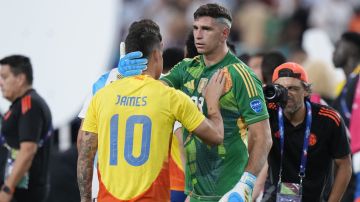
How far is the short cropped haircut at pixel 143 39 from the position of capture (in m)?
7.53

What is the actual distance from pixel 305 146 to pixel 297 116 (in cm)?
26

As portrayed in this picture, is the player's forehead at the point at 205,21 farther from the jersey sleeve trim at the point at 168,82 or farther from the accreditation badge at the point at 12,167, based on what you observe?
the accreditation badge at the point at 12,167

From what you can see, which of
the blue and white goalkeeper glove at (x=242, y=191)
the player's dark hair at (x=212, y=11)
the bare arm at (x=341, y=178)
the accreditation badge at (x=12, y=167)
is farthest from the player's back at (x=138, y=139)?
the accreditation badge at (x=12, y=167)

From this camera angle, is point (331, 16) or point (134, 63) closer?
point (134, 63)

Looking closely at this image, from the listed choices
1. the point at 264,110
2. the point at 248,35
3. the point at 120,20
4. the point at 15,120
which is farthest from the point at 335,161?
the point at 248,35

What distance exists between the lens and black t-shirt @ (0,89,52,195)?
11086 mm

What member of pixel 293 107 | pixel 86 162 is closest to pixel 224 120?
pixel 86 162

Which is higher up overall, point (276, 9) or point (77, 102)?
point (276, 9)

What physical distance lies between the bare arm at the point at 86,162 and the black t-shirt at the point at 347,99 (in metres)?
4.45

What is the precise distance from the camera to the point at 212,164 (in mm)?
8031

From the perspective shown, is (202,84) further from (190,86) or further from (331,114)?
(331,114)

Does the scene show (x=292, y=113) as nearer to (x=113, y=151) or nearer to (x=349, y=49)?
(x=113, y=151)

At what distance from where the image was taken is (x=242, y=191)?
7676 millimetres

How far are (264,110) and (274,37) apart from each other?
480 inches
